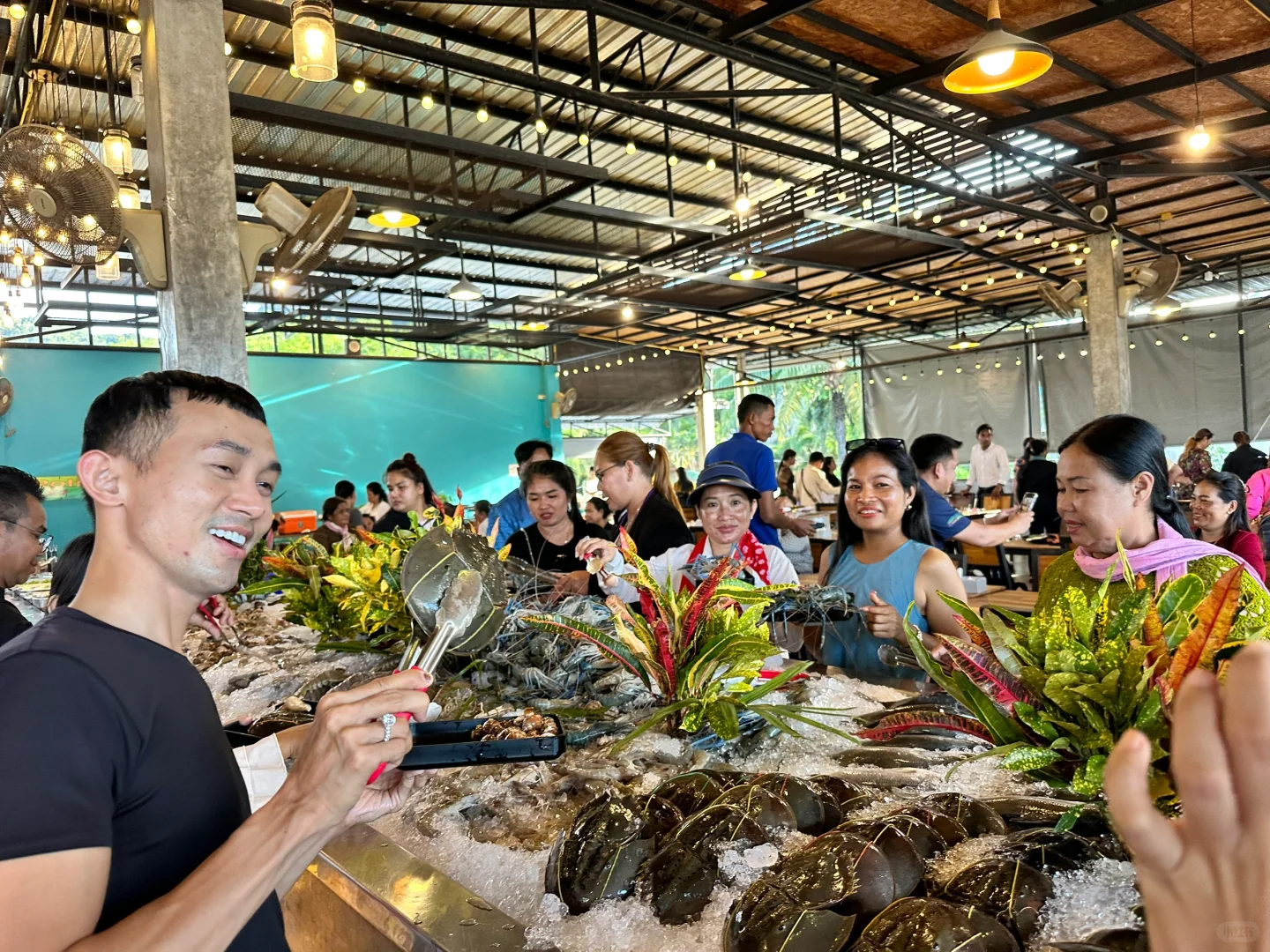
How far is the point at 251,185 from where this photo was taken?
25.2 feet

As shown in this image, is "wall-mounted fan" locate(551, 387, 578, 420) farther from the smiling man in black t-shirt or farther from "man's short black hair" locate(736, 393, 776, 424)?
the smiling man in black t-shirt

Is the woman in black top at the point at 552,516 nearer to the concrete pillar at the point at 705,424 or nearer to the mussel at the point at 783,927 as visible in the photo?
the mussel at the point at 783,927

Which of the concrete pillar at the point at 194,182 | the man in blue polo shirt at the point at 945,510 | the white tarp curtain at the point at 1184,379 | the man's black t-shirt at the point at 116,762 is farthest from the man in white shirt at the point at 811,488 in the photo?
the man's black t-shirt at the point at 116,762

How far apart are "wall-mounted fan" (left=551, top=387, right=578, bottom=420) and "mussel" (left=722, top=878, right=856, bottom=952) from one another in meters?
15.5

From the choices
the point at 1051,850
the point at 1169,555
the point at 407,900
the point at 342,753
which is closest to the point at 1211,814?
the point at 1051,850

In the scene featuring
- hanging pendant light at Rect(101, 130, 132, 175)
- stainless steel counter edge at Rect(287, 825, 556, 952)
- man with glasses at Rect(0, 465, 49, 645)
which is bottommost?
stainless steel counter edge at Rect(287, 825, 556, 952)

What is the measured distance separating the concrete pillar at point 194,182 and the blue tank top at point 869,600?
2.73 m

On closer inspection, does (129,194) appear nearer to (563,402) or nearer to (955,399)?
(563,402)

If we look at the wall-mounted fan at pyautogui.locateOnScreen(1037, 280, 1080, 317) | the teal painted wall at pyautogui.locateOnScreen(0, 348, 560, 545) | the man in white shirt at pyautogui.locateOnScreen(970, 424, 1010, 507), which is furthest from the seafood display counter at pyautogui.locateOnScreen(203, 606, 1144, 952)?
the man in white shirt at pyautogui.locateOnScreen(970, 424, 1010, 507)

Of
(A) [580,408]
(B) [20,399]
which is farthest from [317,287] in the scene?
(A) [580,408]

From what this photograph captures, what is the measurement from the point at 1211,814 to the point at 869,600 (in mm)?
2238

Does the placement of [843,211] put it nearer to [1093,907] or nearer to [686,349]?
[686,349]

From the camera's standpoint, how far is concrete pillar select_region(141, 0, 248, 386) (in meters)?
3.43

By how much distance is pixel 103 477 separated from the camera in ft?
3.18
